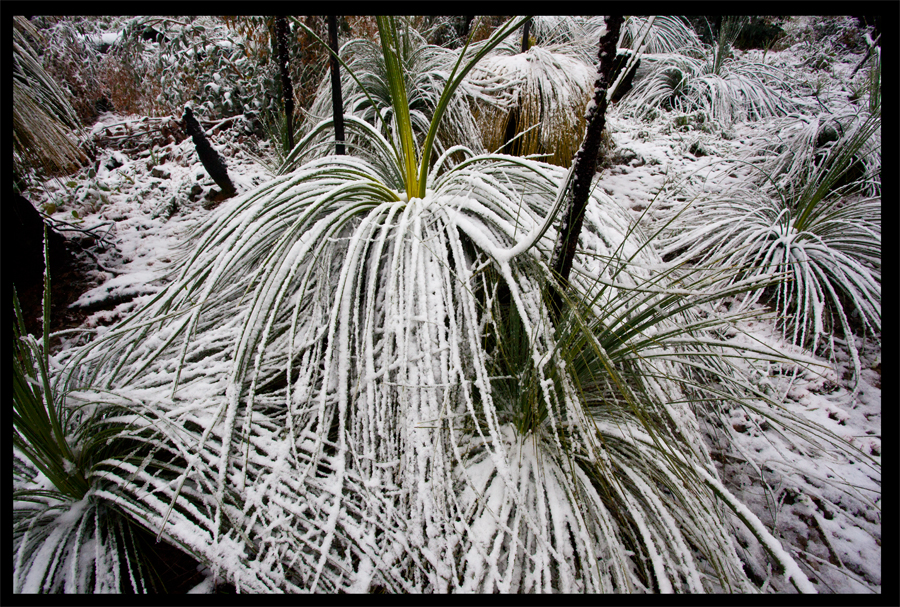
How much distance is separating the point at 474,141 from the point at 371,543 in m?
1.72

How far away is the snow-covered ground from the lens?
0.81 meters

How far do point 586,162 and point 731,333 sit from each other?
109cm

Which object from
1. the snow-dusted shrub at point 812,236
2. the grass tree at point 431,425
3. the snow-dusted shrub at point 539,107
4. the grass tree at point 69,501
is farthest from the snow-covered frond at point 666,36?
the grass tree at point 69,501

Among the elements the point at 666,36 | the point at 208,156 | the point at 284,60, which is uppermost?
the point at 666,36

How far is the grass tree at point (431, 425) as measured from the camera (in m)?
0.58

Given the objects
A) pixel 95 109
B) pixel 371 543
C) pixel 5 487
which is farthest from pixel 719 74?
pixel 95 109

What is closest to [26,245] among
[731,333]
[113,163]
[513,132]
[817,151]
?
[113,163]

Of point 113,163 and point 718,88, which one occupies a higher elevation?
point 718,88

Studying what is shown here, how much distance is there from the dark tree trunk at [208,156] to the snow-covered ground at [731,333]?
0.08m

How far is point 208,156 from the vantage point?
185 centimetres

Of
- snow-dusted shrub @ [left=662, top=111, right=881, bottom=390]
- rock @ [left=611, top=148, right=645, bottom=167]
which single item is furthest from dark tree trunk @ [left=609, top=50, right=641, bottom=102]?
rock @ [left=611, top=148, right=645, bottom=167]

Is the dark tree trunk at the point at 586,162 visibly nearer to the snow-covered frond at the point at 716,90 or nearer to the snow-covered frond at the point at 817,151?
the snow-covered frond at the point at 817,151

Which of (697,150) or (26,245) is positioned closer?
(26,245)

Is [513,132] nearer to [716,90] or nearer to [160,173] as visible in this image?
[160,173]
